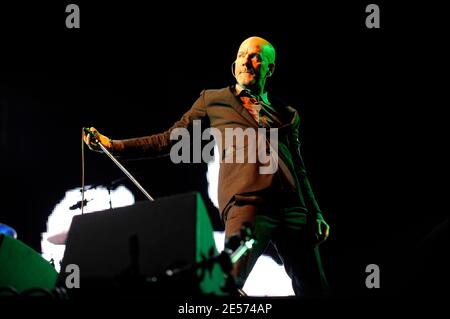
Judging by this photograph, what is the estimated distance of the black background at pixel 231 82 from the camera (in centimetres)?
429

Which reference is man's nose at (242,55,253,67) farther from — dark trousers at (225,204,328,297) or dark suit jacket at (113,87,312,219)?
dark trousers at (225,204,328,297)

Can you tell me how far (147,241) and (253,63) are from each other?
1468 mm

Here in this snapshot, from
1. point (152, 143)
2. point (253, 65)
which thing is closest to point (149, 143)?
point (152, 143)

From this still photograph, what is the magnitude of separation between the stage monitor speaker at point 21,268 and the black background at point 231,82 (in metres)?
2.48

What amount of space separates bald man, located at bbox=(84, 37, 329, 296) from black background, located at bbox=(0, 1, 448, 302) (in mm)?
1764

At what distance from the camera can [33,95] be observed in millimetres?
4785

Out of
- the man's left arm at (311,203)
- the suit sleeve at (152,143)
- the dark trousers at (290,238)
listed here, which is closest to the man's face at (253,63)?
the suit sleeve at (152,143)

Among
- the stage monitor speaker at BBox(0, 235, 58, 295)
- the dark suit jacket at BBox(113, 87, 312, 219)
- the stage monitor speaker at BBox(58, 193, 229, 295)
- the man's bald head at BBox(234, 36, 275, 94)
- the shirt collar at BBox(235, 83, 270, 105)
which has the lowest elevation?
the stage monitor speaker at BBox(0, 235, 58, 295)

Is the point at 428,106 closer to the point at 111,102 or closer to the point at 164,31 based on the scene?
the point at 164,31

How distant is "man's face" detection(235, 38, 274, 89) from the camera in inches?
109

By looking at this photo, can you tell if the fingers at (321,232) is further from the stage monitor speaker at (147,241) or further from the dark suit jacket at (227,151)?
the stage monitor speaker at (147,241)

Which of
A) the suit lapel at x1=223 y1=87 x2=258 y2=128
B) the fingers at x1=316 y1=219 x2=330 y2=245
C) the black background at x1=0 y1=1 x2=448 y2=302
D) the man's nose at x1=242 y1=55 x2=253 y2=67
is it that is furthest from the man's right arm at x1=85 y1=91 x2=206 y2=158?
the black background at x1=0 y1=1 x2=448 y2=302

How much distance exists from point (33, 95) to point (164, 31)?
1.40 meters

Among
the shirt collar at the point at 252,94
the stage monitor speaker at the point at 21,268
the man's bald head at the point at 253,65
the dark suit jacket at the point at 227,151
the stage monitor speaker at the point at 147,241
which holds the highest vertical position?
the man's bald head at the point at 253,65
